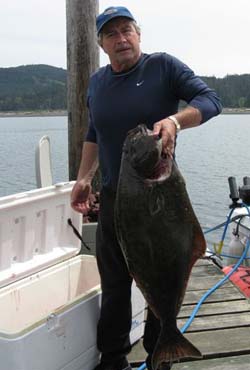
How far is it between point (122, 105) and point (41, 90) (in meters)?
54.7

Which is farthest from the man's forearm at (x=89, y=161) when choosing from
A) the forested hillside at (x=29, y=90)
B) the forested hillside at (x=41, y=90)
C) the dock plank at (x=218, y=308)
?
the forested hillside at (x=29, y=90)

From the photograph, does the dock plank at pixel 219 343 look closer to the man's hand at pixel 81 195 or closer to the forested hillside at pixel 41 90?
the man's hand at pixel 81 195

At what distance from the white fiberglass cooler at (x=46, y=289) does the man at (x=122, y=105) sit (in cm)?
20

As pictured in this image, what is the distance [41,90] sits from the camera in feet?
184

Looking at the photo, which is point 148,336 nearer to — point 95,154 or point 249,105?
point 95,154

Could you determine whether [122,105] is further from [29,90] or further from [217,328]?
[29,90]

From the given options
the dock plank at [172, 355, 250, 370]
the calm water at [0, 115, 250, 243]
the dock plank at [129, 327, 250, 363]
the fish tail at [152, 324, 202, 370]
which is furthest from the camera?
the calm water at [0, 115, 250, 243]

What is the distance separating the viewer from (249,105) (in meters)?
48.9

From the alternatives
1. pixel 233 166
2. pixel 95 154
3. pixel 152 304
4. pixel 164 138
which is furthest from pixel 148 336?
pixel 233 166

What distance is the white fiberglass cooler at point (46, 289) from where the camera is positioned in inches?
109

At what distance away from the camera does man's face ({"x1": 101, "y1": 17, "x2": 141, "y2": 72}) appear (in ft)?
9.17

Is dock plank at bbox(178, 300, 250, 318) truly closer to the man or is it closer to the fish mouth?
the man

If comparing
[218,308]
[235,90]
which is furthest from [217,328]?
[235,90]

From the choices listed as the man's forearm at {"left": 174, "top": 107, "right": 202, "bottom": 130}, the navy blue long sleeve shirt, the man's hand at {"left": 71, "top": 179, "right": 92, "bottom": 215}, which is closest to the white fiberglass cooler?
the man's hand at {"left": 71, "top": 179, "right": 92, "bottom": 215}
